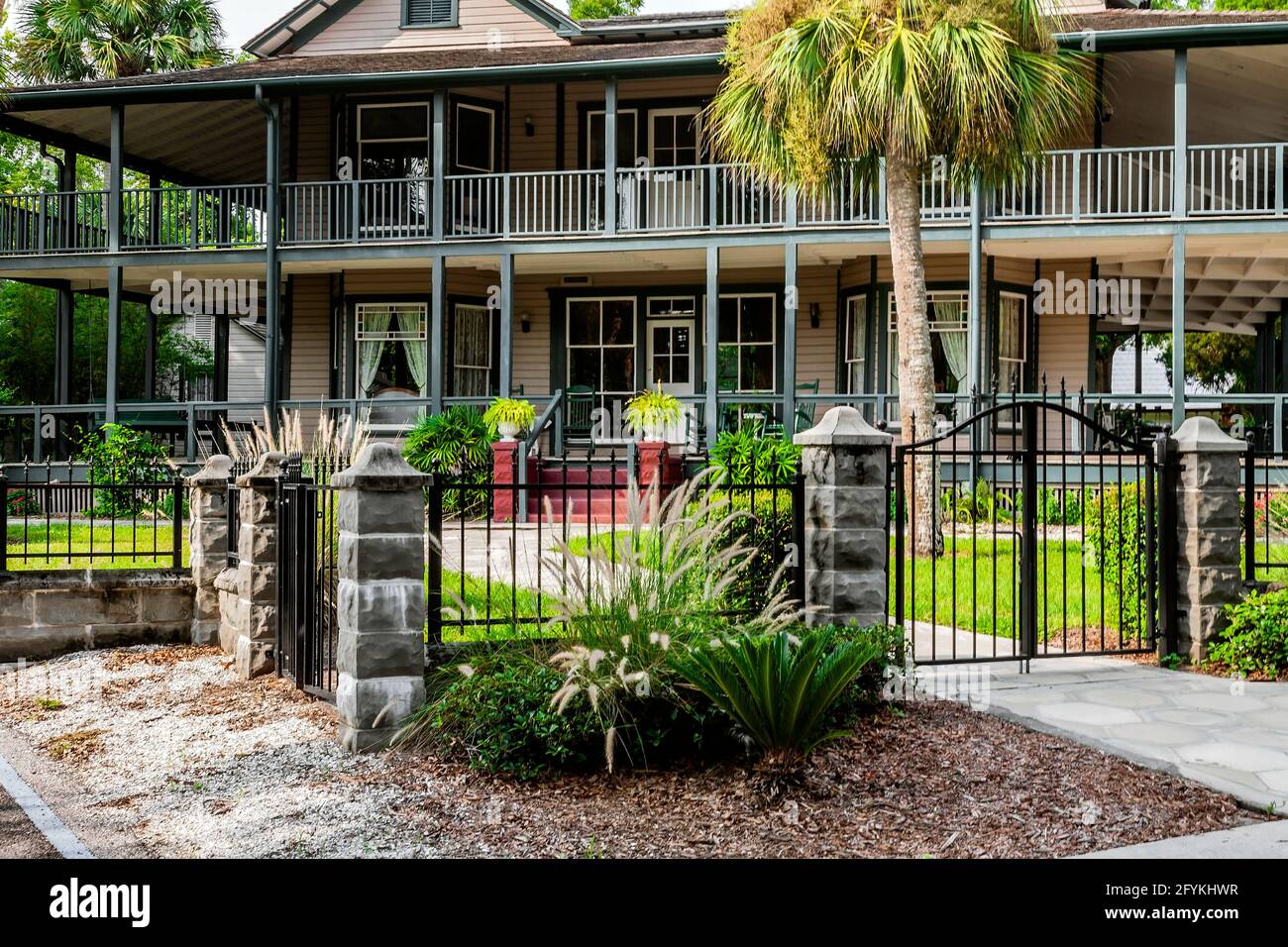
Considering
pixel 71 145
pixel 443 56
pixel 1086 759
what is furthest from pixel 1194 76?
pixel 71 145

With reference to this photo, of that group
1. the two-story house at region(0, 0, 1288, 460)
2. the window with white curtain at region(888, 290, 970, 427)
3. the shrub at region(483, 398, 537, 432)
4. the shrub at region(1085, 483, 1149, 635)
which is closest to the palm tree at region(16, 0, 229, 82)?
the two-story house at region(0, 0, 1288, 460)

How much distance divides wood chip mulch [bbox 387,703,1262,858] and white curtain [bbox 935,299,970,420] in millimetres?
12472

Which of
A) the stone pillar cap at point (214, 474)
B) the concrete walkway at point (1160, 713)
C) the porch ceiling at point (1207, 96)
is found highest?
the porch ceiling at point (1207, 96)

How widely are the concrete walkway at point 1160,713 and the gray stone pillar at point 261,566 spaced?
426 cm

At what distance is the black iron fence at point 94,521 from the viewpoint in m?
9.93

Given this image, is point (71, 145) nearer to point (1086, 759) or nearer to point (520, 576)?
point (520, 576)

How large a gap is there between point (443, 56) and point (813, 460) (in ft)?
45.9

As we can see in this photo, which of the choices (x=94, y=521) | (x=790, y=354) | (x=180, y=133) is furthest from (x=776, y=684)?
(x=180, y=133)

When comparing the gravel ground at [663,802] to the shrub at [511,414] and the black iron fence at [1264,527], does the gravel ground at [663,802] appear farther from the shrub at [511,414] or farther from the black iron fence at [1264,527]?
the shrub at [511,414]

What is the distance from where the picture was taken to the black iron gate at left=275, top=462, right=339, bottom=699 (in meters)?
6.93

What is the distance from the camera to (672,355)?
19.2 metres

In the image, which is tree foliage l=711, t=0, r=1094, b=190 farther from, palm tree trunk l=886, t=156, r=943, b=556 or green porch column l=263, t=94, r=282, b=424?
green porch column l=263, t=94, r=282, b=424

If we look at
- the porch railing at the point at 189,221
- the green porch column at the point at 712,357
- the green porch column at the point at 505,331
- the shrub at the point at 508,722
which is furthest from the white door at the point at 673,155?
the shrub at the point at 508,722

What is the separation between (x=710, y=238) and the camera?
650 inches
